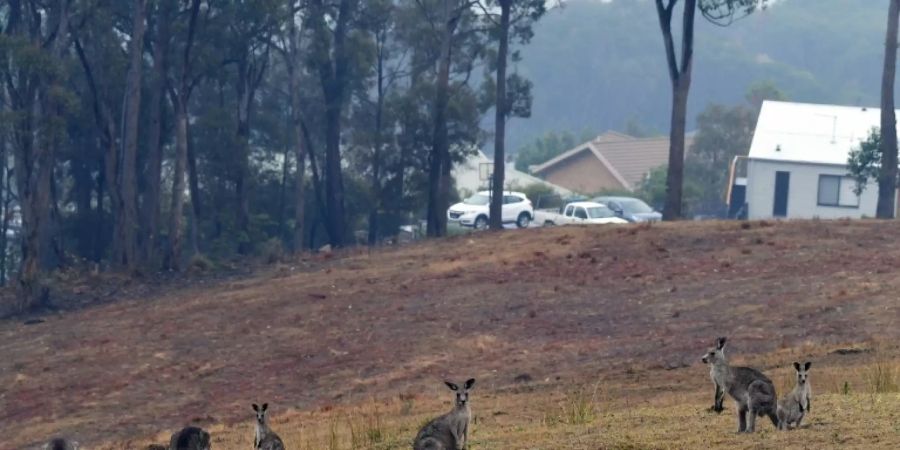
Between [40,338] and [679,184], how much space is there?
1900cm

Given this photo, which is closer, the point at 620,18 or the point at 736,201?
the point at 736,201

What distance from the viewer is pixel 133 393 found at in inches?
1076

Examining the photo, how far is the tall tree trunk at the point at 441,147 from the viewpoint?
51.5m

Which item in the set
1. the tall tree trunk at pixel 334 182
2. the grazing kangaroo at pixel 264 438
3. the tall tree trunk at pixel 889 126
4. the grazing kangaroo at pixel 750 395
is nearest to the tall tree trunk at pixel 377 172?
the tall tree trunk at pixel 334 182

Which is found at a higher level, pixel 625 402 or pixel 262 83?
pixel 262 83

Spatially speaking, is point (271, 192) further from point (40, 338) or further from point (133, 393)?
point (133, 393)

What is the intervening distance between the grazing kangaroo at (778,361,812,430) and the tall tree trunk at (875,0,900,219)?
36.6 m

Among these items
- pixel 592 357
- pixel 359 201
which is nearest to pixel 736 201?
pixel 359 201

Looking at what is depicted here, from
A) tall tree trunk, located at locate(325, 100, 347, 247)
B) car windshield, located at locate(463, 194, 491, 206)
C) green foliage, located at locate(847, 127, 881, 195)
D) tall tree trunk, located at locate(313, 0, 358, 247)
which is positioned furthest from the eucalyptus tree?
car windshield, located at locate(463, 194, 491, 206)

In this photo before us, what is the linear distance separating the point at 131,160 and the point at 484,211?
75.1 feet

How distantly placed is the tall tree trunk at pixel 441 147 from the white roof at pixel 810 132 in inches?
630

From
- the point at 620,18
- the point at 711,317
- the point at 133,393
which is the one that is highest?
the point at 620,18

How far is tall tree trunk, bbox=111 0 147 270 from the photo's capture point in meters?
44.0

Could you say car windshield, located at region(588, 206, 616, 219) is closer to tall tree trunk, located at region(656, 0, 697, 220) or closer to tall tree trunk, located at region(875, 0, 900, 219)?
tall tree trunk, located at region(875, 0, 900, 219)
